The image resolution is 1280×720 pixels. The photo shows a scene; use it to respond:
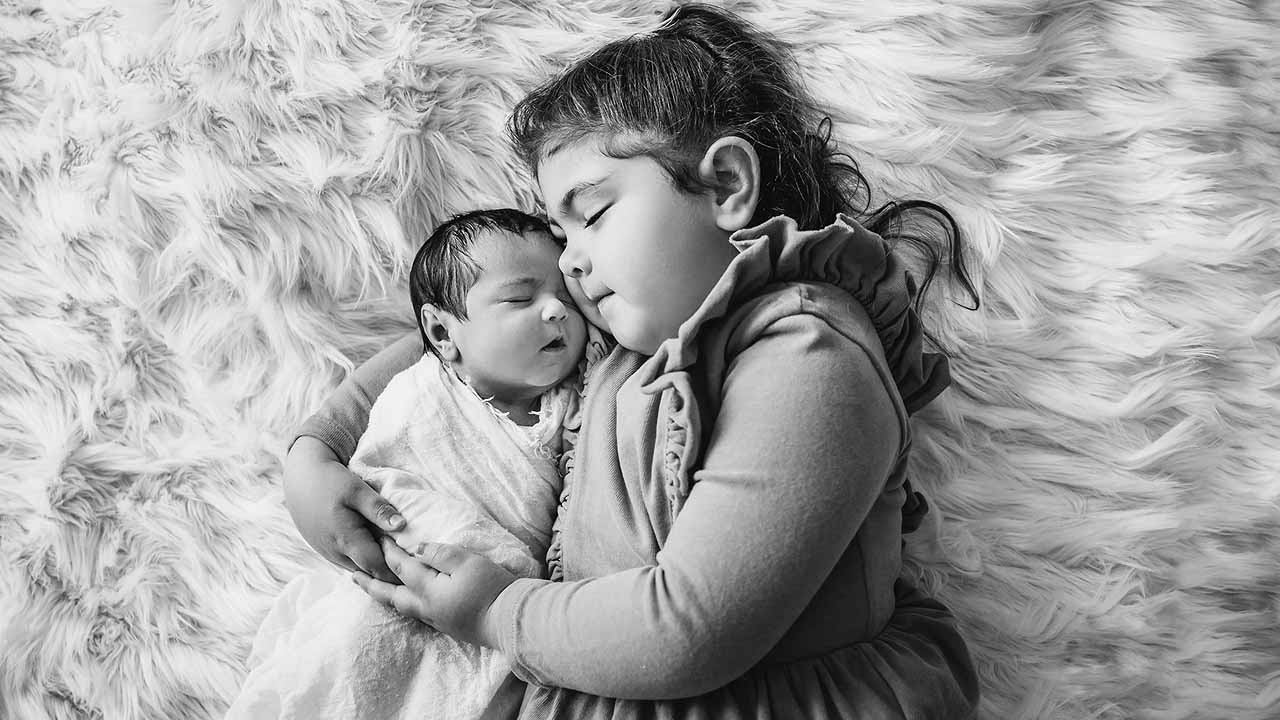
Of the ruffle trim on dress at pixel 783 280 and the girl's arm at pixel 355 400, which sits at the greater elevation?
the ruffle trim on dress at pixel 783 280

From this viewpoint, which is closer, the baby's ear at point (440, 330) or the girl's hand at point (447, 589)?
the girl's hand at point (447, 589)

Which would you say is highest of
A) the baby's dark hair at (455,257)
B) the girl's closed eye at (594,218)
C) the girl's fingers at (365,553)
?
the girl's closed eye at (594,218)

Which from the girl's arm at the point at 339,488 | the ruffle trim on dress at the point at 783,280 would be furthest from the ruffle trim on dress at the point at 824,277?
the girl's arm at the point at 339,488

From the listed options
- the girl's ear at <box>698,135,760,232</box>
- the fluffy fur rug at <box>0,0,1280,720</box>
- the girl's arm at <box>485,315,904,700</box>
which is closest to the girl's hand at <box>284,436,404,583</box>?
the fluffy fur rug at <box>0,0,1280,720</box>

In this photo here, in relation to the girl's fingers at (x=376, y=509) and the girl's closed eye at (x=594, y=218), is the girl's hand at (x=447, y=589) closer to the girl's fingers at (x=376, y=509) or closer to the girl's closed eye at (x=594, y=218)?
the girl's fingers at (x=376, y=509)

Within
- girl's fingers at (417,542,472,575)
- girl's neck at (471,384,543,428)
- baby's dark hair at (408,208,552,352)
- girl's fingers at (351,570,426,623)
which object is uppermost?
baby's dark hair at (408,208,552,352)

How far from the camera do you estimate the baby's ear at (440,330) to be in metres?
1.09

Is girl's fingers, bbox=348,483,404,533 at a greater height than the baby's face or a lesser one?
lesser

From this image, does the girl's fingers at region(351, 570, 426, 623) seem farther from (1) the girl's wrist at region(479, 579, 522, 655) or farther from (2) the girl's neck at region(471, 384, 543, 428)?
(2) the girl's neck at region(471, 384, 543, 428)

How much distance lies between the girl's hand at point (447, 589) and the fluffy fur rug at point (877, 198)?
22 centimetres

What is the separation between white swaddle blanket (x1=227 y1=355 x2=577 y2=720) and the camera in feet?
3.21

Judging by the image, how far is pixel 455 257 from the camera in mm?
1076

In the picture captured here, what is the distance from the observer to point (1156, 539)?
114cm

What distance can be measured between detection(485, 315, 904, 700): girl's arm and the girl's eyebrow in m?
0.24
